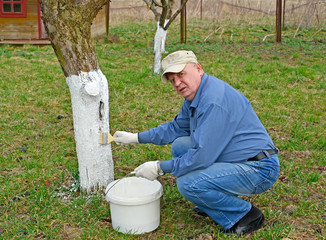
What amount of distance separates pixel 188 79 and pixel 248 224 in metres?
1.18

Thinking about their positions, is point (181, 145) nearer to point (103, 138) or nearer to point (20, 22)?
point (103, 138)

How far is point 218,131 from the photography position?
2963mm

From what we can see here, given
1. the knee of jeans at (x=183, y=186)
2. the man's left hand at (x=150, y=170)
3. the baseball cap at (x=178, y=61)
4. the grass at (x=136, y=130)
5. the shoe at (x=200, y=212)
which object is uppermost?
the baseball cap at (x=178, y=61)

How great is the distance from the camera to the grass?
134 inches

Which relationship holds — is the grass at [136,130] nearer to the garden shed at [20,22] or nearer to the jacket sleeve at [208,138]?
the jacket sleeve at [208,138]

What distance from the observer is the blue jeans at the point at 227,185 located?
3092mm

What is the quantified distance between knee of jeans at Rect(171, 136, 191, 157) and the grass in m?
0.44

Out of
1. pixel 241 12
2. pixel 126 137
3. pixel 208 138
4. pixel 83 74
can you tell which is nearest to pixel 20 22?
pixel 241 12

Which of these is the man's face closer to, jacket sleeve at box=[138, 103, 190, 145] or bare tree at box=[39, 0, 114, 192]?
jacket sleeve at box=[138, 103, 190, 145]

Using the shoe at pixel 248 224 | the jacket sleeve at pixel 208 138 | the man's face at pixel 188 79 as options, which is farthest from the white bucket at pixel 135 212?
the man's face at pixel 188 79

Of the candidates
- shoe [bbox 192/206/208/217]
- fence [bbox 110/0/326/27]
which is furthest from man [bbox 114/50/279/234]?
fence [bbox 110/0/326/27]

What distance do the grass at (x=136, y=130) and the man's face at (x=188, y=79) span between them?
1.07m

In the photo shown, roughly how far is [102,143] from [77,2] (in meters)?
1.18

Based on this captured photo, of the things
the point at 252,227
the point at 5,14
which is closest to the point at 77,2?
the point at 252,227
